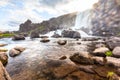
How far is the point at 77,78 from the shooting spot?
16812 millimetres

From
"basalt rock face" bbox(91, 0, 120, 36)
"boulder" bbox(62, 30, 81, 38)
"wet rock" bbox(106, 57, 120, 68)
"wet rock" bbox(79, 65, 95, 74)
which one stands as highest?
"basalt rock face" bbox(91, 0, 120, 36)

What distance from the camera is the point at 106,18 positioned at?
132 metres

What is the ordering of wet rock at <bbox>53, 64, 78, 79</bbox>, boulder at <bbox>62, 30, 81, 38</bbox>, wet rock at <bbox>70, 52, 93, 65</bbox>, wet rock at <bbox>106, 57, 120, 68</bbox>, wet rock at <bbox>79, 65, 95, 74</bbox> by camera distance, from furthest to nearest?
boulder at <bbox>62, 30, 81, 38</bbox>, wet rock at <bbox>70, 52, 93, 65</bbox>, wet rock at <bbox>106, 57, 120, 68</bbox>, wet rock at <bbox>79, 65, 95, 74</bbox>, wet rock at <bbox>53, 64, 78, 79</bbox>

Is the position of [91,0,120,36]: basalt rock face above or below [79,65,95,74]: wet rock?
above

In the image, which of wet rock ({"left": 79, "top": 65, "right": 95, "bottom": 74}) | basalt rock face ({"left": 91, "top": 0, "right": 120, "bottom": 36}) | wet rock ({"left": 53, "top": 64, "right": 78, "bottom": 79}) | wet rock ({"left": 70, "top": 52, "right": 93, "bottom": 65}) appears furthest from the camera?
basalt rock face ({"left": 91, "top": 0, "right": 120, "bottom": 36})

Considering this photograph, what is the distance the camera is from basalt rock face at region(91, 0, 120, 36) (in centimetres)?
11706

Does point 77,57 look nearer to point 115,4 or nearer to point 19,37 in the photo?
point 19,37

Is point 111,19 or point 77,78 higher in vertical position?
point 111,19

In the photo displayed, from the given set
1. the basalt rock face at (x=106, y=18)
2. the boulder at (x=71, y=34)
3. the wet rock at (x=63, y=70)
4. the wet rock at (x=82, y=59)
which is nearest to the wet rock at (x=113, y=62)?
the wet rock at (x=82, y=59)

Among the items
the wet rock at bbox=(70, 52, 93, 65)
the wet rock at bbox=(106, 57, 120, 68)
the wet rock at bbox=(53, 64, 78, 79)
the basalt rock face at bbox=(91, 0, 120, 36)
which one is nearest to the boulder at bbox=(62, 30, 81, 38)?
the basalt rock face at bbox=(91, 0, 120, 36)

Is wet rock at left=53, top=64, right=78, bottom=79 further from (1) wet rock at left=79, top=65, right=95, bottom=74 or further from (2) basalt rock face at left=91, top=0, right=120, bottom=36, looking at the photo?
(2) basalt rock face at left=91, top=0, right=120, bottom=36

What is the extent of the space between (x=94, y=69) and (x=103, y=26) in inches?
4454

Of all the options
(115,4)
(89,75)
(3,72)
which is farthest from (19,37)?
(115,4)

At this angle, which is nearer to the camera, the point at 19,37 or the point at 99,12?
the point at 19,37
